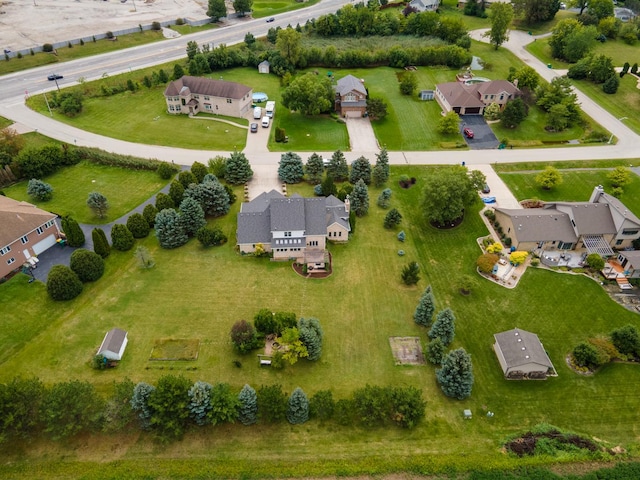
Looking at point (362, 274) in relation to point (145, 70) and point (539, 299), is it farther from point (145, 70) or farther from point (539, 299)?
point (145, 70)

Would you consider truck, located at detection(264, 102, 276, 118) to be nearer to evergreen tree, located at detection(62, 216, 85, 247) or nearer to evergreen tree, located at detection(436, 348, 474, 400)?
evergreen tree, located at detection(62, 216, 85, 247)

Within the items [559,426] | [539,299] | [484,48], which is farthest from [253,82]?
[559,426]

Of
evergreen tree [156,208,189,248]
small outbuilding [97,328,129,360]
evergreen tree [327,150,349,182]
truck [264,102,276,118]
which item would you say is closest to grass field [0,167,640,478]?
small outbuilding [97,328,129,360]

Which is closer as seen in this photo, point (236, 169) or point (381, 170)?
point (236, 169)

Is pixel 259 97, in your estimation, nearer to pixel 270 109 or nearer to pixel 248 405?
pixel 270 109

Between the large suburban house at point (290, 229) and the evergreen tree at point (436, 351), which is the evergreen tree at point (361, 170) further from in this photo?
the evergreen tree at point (436, 351)

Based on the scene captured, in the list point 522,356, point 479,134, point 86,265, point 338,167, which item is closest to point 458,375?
point 522,356
